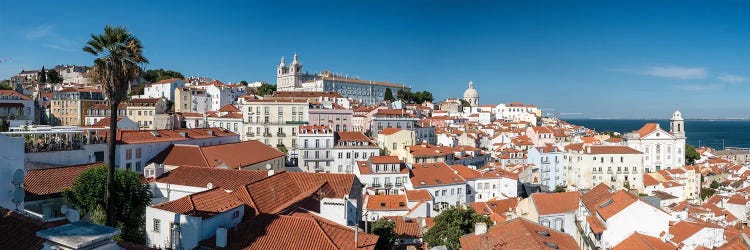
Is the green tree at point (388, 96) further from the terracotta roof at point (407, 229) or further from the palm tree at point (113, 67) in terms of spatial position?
the palm tree at point (113, 67)

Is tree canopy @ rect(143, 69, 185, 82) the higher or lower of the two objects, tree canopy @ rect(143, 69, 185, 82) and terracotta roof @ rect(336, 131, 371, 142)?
the higher

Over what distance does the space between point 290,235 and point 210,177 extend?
37.4 feet

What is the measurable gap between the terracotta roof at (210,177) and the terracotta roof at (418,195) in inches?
715

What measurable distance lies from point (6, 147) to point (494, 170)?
157ft

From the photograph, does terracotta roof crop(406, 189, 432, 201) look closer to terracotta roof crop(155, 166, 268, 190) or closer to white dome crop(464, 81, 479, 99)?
terracotta roof crop(155, 166, 268, 190)

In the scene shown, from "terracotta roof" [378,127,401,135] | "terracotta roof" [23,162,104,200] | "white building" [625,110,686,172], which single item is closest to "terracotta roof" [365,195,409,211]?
"terracotta roof" [23,162,104,200]

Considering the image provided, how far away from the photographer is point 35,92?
78938 mm

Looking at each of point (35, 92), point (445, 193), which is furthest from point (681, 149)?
point (35, 92)

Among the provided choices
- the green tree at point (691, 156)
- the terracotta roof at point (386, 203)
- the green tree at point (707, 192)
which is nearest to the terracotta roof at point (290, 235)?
the terracotta roof at point (386, 203)

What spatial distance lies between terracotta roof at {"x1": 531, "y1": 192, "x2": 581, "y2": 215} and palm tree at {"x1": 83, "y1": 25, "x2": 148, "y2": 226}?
26527 mm

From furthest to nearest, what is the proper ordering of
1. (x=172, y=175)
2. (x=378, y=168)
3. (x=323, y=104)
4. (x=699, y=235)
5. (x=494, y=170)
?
1. (x=323, y=104)
2. (x=494, y=170)
3. (x=378, y=168)
4. (x=172, y=175)
5. (x=699, y=235)

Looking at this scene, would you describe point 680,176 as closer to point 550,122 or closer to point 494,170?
point 494,170

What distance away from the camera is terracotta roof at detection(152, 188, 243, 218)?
17.1m

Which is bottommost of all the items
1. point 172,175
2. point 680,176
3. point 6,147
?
point 680,176
